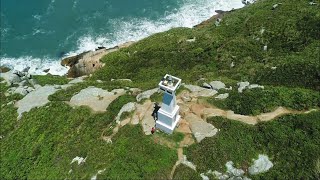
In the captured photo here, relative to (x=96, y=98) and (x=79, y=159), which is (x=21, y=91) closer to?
(x=96, y=98)

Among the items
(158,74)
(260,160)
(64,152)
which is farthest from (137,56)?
(260,160)

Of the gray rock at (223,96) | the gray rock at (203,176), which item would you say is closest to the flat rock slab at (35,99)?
the gray rock at (223,96)

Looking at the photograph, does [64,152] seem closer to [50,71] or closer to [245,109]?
[245,109]

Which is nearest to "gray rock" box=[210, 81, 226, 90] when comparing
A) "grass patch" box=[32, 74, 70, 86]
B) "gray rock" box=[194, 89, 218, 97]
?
"gray rock" box=[194, 89, 218, 97]

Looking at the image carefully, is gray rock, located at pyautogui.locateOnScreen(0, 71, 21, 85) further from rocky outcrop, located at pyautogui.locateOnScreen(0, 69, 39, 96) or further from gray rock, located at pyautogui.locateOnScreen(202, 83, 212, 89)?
gray rock, located at pyautogui.locateOnScreen(202, 83, 212, 89)

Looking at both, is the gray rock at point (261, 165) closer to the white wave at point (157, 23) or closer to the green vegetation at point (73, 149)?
the green vegetation at point (73, 149)

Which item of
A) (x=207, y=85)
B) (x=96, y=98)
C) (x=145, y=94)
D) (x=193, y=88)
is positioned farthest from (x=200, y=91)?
(x=96, y=98)
